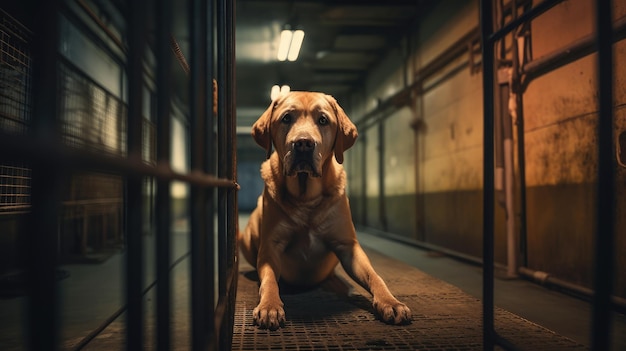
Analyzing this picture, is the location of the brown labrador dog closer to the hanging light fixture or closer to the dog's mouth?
the dog's mouth

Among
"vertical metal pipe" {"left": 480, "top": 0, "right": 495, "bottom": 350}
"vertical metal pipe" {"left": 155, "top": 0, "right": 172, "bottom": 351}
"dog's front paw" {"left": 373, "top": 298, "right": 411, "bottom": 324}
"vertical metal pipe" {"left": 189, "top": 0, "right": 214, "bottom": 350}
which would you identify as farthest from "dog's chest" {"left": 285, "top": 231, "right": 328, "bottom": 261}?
"vertical metal pipe" {"left": 155, "top": 0, "right": 172, "bottom": 351}

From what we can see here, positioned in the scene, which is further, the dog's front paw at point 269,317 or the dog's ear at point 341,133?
the dog's ear at point 341,133

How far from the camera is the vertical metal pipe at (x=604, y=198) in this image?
897 mm

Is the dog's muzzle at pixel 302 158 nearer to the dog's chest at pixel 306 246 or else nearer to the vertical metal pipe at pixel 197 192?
the dog's chest at pixel 306 246

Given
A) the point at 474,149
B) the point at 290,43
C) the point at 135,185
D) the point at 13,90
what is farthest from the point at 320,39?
the point at 135,185

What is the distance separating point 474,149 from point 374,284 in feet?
10.2

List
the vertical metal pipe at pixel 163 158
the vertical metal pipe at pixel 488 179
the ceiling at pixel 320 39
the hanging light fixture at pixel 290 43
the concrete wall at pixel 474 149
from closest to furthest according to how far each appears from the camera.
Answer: the vertical metal pipe at pixel 163 158
the vertical metal pipe at pixel 488 179
the concrete wall at pixel 474 149
the ceiling at pixel 320 39
the hanging light fixture at pixel 290 43

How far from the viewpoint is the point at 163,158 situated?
81 centimetres

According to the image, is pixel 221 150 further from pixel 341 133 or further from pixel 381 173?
pixel 381 173

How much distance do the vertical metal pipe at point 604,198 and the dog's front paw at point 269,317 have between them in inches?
60.3

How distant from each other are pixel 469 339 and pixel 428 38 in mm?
5512

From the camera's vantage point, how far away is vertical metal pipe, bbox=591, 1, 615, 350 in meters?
0.90

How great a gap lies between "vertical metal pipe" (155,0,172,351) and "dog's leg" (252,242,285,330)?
1343 mm

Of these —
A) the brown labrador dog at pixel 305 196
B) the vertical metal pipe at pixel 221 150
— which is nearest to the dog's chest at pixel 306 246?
the brown labrador dog at pixel 305 196
